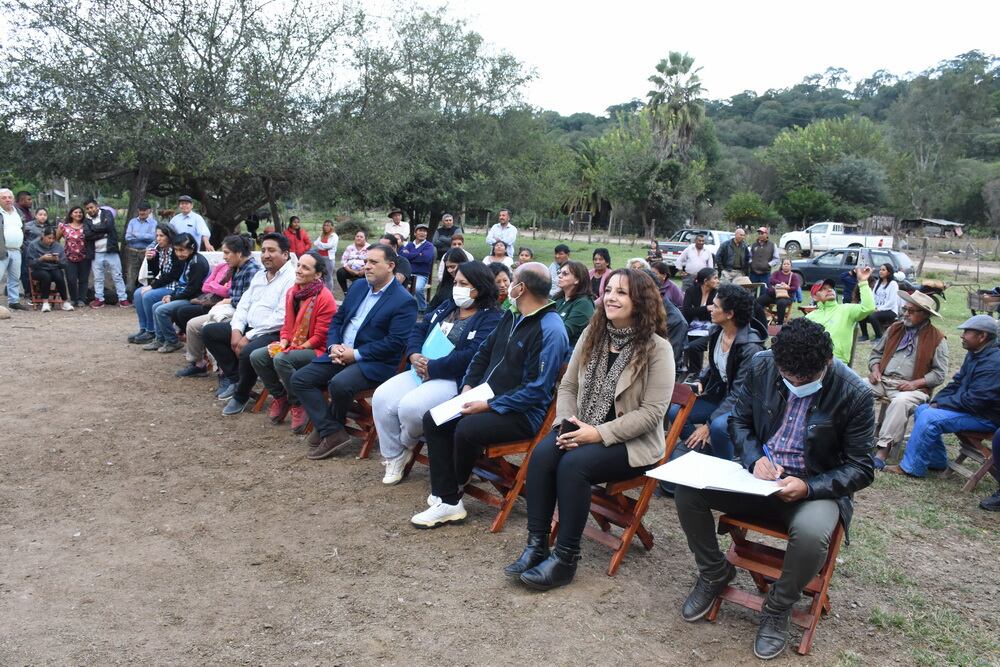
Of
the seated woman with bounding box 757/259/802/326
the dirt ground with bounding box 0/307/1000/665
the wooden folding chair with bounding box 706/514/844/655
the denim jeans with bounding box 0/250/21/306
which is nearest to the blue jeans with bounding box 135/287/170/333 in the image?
the dirt ground with bounding box 0/307/1000/665

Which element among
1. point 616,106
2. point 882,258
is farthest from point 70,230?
point 616,106

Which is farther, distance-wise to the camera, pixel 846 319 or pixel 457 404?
pixel 846 319

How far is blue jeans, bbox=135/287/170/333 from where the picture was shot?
891 centimetres

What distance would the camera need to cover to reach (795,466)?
341 cm

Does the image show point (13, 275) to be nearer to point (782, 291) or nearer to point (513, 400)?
point (513, 400)

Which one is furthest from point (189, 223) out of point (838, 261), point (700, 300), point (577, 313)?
point (838, 261)

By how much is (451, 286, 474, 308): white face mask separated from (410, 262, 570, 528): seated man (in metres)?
0.63

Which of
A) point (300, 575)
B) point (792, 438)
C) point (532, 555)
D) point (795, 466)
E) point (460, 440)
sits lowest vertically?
point (300, 575)

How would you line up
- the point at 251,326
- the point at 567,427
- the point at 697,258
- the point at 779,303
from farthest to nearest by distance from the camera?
the point at 697,258
the point at 779,303
the point at 251,326
the point at 567,427

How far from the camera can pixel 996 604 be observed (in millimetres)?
3771

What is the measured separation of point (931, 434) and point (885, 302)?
6.02m

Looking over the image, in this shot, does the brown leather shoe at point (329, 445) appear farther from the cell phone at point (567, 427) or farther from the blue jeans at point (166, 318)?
the blue jeans at point (166, 318)

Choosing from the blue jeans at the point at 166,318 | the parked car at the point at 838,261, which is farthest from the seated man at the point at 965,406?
the parked car at the point at 838,261

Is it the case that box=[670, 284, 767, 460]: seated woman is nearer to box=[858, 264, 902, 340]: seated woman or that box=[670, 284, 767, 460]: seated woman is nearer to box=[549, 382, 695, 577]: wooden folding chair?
box=[549, 382, 695, 577]: wooden folding chair
